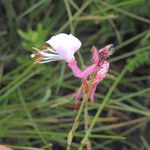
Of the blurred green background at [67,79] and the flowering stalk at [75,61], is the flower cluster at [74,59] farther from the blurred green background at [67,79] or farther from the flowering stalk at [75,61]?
the blurred green background at [67,79]

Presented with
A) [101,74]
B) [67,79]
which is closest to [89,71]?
[101,74]

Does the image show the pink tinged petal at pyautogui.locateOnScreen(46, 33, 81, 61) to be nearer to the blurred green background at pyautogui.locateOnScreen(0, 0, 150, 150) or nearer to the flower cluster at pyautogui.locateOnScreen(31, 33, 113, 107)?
the flower cluster at pyautogui.locateOnScreen(31, 33, 113, 107)

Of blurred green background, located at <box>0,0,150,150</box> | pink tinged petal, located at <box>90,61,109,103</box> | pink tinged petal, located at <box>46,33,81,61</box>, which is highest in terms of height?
blurred green background, located at <box>0,0,150,150</box>

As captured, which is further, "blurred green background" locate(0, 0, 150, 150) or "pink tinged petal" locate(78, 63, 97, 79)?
"blurred green background" locate(0, 0, 150, 150)

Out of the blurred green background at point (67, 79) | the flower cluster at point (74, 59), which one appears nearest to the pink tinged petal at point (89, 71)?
the flower cluster at point (74, 59)

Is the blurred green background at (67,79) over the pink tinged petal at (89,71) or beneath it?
over

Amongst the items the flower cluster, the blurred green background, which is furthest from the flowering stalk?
the blurred green background

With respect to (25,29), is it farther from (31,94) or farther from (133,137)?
(133,137)

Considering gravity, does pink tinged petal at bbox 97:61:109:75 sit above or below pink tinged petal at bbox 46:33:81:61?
below

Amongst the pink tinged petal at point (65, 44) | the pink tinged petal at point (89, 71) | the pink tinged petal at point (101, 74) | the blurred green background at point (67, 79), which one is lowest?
the pink tinged petal at point (101, 74)
